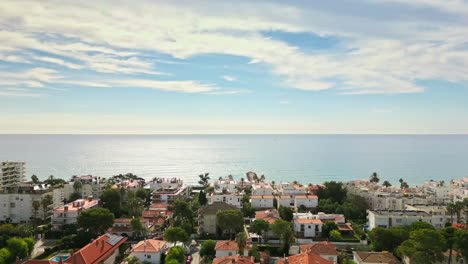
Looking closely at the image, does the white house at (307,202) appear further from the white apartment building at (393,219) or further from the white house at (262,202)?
the white apartment building at (393,219)

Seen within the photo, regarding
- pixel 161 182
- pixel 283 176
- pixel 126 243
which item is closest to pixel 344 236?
pixel 126 243

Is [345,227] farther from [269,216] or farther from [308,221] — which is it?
[269,216]

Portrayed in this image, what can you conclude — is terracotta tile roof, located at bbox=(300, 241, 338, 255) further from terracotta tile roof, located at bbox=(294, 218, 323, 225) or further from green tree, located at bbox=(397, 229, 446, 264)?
terracotta tile roof, located at bbox=(294, 218, 323, 225)

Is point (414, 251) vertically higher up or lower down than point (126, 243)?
higher up

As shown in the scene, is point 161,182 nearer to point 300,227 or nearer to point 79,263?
point 300,227

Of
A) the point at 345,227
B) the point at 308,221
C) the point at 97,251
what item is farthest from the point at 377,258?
the point at 97,251

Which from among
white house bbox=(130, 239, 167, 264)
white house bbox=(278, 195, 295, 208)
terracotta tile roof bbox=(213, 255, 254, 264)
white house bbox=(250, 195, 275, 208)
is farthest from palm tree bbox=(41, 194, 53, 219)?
white house bbox=(278, 195, 295, 208)
